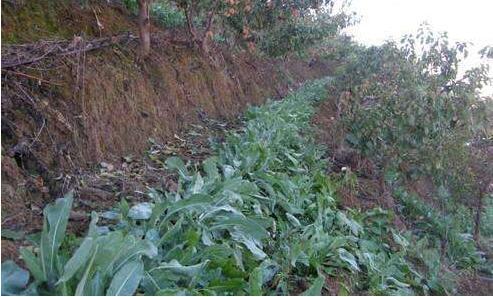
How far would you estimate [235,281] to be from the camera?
2.43 metres

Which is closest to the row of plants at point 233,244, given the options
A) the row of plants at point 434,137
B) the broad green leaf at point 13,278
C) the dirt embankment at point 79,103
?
the broad green leaf at point 13,278

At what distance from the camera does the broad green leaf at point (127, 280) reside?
2013 mm

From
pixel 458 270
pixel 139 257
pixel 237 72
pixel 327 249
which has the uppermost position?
pixel 237 72

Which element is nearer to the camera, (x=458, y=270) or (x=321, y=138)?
(x=458, y=270)

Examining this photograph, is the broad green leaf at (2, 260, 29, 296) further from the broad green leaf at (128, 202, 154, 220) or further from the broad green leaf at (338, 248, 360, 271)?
the broad green leaf at (338, 248, 360, 271)

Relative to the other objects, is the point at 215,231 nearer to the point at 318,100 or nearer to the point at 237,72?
the point at 237,72

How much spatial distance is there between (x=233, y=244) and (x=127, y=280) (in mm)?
935

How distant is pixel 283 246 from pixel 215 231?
0.61m

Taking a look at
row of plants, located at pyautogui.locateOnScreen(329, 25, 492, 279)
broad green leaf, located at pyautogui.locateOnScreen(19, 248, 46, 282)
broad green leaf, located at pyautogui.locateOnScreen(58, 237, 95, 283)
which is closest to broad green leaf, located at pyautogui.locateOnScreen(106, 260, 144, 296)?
Answer: broad green leaf, located at pyautogui.locateOnScreen(58, 237, 95, 283)

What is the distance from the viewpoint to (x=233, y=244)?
2.91m

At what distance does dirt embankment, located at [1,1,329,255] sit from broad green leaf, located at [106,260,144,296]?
0.57 m

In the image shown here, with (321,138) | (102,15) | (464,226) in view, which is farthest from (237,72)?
(464,226)

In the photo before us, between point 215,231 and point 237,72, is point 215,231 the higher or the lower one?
the lower one

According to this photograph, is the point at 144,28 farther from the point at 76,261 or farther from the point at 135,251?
the point at 76,261
